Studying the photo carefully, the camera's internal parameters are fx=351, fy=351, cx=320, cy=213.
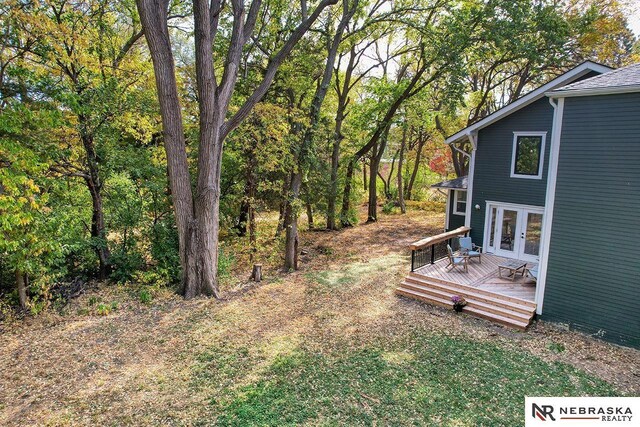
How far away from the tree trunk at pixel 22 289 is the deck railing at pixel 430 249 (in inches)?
367

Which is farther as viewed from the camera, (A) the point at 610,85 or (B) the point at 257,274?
(B) the point at 257,274

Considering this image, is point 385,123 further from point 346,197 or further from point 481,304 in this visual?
point 481,304

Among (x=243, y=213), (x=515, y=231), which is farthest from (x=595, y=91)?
(x=243, y=213)

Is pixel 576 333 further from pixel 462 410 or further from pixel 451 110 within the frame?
pixel 451 110

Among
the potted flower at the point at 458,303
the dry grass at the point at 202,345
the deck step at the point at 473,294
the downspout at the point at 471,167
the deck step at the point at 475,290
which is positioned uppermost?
the downspout at the point at 471,167

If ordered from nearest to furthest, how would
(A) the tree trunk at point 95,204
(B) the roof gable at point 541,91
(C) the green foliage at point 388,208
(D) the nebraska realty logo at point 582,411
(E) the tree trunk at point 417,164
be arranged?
(D) the nebraska realty logo at point 582,411, (A) the tree trunk at point 95,204, (B) the roof gable at point 541,91, (C) the green foliage at point 388,208, (E) the tree trunk at point 417,164

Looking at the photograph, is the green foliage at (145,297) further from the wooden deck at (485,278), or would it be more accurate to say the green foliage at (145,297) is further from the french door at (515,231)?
the french door at (515,231)

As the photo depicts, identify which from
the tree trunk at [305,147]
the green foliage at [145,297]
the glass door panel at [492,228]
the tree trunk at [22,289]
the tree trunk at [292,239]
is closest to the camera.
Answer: the tree trunk at [22,289]

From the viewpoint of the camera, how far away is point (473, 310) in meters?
8.52

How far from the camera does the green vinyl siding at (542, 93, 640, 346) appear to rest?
22.9 feet

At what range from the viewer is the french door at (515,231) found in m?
11.2

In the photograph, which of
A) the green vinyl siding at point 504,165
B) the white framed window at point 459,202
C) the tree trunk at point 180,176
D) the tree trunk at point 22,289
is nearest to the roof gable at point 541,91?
the green vinyl siding at point 504,165

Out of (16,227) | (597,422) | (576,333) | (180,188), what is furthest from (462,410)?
(16,227)

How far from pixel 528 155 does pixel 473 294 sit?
212 inches
